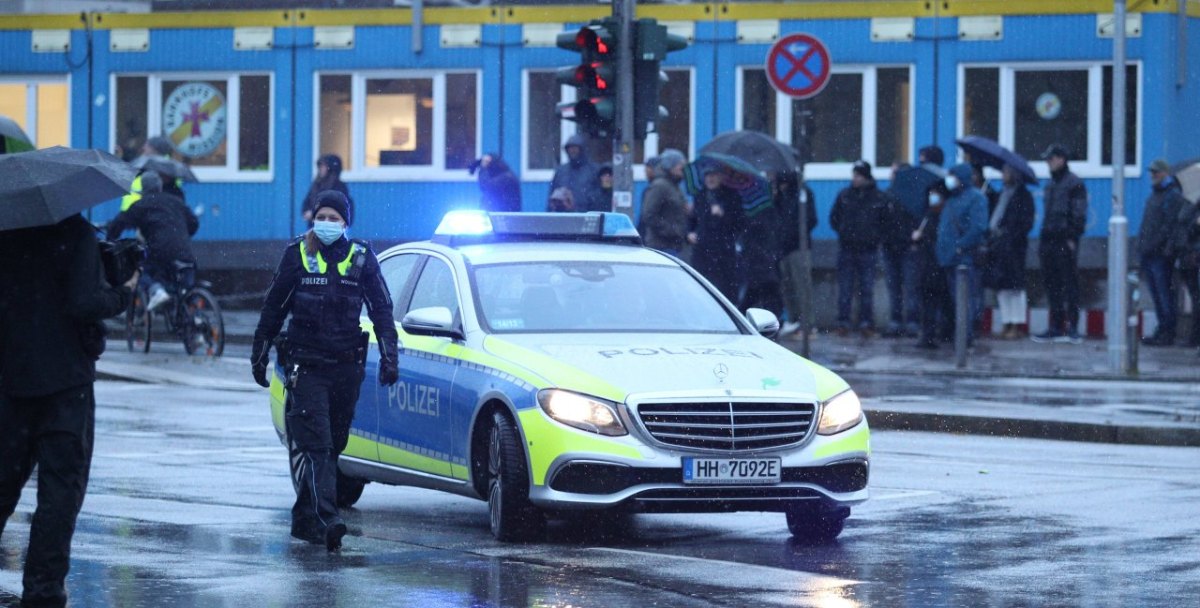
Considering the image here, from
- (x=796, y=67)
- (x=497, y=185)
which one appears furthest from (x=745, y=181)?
(x=497, y=185)

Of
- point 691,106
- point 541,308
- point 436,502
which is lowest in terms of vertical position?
Result: point 436,502

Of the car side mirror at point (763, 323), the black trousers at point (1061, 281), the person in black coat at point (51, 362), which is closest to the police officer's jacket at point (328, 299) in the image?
the car side mirror at point (763, 323)

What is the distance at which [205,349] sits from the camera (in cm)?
2297

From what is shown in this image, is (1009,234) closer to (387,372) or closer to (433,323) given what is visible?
(433,323)

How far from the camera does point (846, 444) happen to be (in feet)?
35.7

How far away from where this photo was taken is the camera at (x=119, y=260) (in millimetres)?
8609

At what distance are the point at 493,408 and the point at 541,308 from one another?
907mm

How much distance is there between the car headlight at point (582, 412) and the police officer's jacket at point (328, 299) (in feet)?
2.45

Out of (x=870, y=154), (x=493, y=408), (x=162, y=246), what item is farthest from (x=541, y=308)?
(x=870, y=154)

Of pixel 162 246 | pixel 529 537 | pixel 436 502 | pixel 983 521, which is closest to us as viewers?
pixel 529 537

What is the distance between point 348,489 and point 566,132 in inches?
692

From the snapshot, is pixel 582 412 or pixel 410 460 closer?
pixel 582 412

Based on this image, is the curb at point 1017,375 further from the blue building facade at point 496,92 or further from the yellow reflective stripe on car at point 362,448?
the yellow reflective stripe on car at point 362,448

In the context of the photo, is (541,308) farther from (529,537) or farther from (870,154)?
(870,154)
